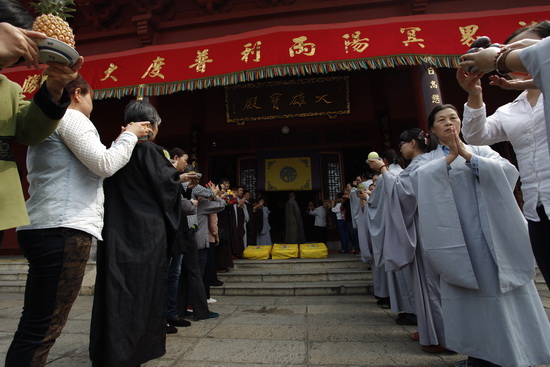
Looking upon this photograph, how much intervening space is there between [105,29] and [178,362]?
7.86 m

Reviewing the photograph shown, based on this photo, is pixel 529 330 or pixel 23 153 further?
pixel 23 153

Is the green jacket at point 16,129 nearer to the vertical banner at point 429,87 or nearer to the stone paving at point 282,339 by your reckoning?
the stone paving at point 282,339

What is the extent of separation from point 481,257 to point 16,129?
230 cm

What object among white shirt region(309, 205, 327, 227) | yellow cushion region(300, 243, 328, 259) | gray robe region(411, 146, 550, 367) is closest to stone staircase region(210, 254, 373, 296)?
yellow cushion region(300, 243, 328, 259)

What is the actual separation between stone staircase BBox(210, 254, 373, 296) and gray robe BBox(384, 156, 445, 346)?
2.18 meters

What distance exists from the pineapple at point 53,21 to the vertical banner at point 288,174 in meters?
7.30

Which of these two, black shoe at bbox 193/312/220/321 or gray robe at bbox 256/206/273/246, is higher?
gray robe at bbox 256/206/273/246

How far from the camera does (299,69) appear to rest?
5.01 metres

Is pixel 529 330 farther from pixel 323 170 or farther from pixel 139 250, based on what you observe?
pixel 323 170

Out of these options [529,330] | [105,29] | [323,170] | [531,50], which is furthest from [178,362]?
[105,29]

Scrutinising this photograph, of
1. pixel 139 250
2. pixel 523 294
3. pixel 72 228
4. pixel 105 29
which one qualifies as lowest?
pixel 523 294

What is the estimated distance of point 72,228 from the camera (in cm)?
127

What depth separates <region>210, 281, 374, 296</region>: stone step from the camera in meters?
4.35

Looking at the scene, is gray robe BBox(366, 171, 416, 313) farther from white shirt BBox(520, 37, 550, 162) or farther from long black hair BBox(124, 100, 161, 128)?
long black hair BBox(124, 100, 161, 128)
